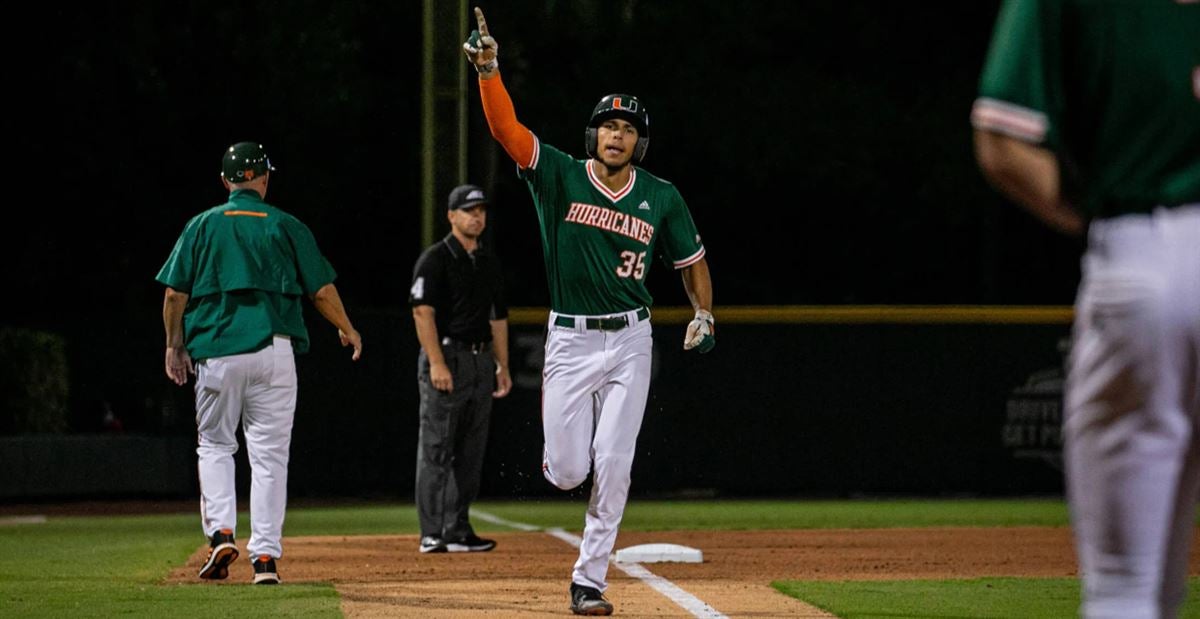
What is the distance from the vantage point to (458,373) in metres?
11.3

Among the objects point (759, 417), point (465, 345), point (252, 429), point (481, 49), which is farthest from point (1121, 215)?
point (759, 417)

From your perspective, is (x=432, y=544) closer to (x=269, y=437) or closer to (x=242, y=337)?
(x=269, y=437)

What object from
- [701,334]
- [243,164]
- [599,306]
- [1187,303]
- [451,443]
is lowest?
[451,443]

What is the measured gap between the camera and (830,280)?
1331 inches

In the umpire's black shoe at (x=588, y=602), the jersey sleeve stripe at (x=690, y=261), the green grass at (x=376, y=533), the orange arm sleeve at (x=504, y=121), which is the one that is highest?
the orange arm sleeve at (x=504, y=121)

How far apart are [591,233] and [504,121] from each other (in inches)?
25.4

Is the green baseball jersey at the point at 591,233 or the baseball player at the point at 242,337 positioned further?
the baseball player at the point at 242,337

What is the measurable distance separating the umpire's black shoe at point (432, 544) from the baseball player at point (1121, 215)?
807 centimetres

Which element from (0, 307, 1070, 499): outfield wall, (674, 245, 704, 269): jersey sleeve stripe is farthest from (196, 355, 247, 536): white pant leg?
(0, 307, 1070, 499): outfield wall

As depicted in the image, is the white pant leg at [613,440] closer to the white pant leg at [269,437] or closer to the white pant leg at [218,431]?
the white pant leg at [269,437]

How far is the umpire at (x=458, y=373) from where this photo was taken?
1109cm

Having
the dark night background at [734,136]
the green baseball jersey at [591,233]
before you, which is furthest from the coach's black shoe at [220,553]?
the dark night background at [734,136]

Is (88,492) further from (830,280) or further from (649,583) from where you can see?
(830,280)

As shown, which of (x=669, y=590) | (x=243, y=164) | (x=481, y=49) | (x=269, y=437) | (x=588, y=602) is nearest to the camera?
(x=481, y=49)
